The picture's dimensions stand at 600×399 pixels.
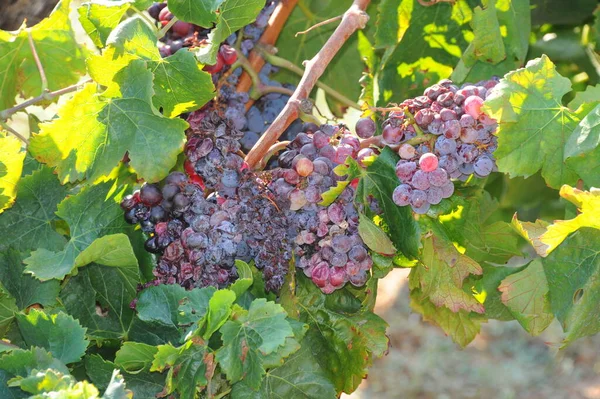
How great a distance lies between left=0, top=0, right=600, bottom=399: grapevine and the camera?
932 millimetres

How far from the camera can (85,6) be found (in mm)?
1037

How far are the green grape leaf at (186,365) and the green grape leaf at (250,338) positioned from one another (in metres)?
0.02

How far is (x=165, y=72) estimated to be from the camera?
1.04 m

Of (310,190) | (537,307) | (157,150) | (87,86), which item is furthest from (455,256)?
(87,86)

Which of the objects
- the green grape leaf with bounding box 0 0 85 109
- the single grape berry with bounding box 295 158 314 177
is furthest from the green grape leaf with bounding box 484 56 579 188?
the green grape leaf with bounding box 0 0 85 109

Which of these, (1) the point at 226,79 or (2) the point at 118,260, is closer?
(2) the point at 118,260

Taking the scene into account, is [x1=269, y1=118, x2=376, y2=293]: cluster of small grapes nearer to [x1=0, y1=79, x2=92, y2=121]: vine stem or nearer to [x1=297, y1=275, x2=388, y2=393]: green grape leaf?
[x1=297, y1=275, x2=388, y2=393]: green grape leaf

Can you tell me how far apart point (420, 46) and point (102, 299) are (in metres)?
0.70

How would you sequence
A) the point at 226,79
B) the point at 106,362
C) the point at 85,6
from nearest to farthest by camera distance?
1. the point at 106,362
2. the point at 85,6
3. the point at 226,79

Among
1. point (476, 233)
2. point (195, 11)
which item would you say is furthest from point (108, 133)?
point (476, 233)

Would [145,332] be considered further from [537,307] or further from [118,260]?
[537,307]

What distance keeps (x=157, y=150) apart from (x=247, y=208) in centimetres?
15

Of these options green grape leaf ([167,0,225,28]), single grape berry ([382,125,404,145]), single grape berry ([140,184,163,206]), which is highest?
green grape leaf ([167,0,225,28])

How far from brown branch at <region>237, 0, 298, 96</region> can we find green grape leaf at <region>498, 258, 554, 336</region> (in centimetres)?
55
